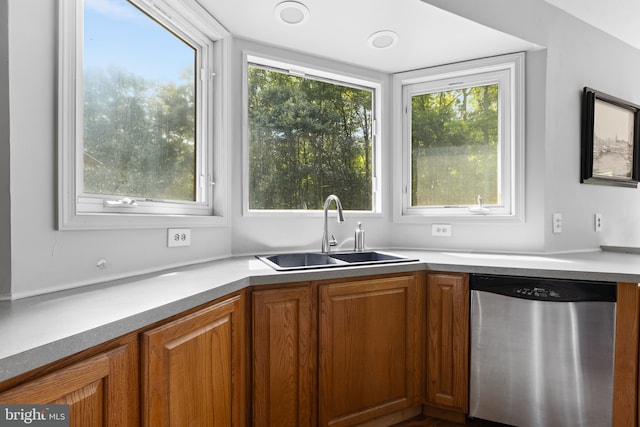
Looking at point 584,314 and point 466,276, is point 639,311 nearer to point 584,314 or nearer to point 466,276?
point 584,314

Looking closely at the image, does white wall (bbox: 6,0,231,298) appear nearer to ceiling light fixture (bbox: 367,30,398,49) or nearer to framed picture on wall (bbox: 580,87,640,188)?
ceiling light fixture (bbox: 367,30,398,49)

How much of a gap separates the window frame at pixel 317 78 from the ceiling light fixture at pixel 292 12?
333 millimetres

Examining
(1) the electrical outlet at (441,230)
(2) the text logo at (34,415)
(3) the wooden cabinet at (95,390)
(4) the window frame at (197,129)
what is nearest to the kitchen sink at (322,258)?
(4) the window frame at (197,129)

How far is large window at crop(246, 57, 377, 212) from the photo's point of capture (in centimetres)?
230

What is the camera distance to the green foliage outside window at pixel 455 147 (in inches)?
98.1

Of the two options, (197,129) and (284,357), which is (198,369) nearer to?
(284,357)

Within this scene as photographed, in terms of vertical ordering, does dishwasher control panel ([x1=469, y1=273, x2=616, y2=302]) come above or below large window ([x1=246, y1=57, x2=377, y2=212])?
below

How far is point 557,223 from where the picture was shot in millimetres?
2332

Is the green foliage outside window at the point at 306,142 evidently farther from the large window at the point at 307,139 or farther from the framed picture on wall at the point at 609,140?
the framed picture on wall at the point at 609,140

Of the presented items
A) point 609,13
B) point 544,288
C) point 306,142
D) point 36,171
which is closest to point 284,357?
point 36,171

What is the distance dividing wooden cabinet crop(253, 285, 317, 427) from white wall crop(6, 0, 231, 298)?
627 millimetres

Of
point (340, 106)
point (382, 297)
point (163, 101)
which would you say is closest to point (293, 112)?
point (340, 106)

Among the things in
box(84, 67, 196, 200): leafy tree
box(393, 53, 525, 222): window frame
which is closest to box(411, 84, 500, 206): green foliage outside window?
box(393, 53, 525, 222): window frame

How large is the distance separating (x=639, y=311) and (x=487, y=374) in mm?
694
